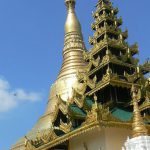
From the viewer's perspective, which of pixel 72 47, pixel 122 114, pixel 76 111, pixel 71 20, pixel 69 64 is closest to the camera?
pixel 122 114

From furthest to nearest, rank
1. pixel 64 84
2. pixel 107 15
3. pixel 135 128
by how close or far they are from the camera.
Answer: pixel 64 84 < pixel 107 15 < pixel 135 128

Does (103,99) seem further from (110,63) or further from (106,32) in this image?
(106,32)

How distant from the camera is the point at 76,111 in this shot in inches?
607

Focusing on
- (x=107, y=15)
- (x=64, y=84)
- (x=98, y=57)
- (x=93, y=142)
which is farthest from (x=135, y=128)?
(x=64, y=84)

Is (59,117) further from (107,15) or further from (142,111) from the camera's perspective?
(107,15)

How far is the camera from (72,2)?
1259 inches

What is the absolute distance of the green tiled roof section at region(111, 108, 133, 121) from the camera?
1441 cm

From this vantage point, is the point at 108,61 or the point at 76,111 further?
the point at 108,61

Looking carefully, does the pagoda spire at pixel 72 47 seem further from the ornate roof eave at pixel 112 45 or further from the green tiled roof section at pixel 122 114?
the green tiled roof section at pixel 122 114

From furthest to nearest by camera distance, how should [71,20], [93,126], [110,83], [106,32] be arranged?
[71,20]
[106,32]
[110,83]
[93,126]

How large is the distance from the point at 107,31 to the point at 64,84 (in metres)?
8.99

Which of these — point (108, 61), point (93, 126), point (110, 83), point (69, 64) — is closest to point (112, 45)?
point (108, 61)

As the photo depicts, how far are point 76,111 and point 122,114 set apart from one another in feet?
6.24

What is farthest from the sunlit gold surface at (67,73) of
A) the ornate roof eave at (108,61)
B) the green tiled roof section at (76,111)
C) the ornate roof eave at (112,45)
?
the green tiled roof section at (76,111)
